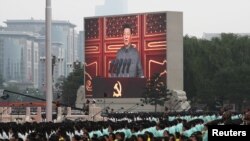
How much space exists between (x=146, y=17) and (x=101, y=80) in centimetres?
722

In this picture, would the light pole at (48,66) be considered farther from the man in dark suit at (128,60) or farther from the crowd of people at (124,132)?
the man in dark suit at (128,60)

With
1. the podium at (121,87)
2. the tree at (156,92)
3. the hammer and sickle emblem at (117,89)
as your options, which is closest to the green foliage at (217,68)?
the tree at (156,92)

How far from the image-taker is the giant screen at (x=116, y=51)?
7306cm

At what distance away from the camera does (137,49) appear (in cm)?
7381

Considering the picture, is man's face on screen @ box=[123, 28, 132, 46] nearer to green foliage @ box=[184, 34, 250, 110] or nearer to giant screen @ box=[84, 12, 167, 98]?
giant screen @ box=[84, 12, 167, 98]

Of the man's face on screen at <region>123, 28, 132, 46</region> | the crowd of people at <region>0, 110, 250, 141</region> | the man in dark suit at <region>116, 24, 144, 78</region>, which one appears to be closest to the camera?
the crowd of people at <region>0, 110, 250, 141</region>

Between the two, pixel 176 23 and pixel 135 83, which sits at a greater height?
pixel 176 23

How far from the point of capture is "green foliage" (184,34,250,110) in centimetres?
8094

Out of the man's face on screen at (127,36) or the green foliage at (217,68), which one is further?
the green foliage at (217,68)

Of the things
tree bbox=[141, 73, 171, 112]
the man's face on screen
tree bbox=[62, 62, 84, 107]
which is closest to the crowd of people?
tree bbox=[141, 73, 171, 112]

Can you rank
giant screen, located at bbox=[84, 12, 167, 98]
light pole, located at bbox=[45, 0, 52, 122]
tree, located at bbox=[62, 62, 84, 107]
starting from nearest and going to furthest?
light pole, located at bbox=[45, 0, 52, 122]
giant screen, located at bbox=[84, 12, 167, 98]
tree, located at bbox=[62, 62, 84, 107]

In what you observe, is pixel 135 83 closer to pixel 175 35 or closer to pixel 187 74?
pixel 175 35

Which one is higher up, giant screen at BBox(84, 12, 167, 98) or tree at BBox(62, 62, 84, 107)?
giant screen at BBox(84, 12, 167, 98)

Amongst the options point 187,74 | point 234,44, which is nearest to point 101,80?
point 187,74
